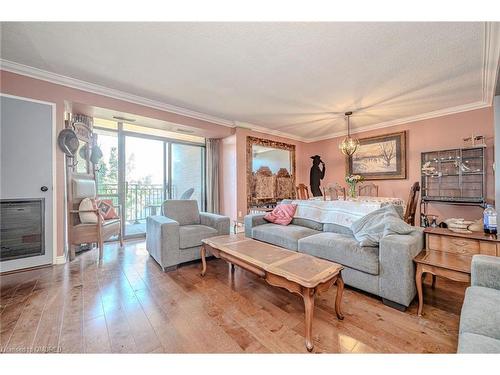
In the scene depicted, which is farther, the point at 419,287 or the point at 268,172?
the point at 268,172

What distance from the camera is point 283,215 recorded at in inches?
131

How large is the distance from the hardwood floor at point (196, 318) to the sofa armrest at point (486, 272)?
44cm

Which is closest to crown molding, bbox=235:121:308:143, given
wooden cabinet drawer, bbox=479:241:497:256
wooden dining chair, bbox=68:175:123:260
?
wooden dining chair, bbox=68:175:123:260

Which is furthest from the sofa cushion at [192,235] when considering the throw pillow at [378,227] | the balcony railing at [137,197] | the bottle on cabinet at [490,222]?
the bottle on cabinet at [490,222]

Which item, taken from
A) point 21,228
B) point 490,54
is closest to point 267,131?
point 490,54

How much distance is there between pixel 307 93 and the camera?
10.7 ft

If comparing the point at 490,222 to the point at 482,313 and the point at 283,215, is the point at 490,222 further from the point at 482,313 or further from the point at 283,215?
the point at 283,215

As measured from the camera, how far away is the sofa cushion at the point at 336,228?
2.71 metres

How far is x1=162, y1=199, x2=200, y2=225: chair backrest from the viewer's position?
311cm

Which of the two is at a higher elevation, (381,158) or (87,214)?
(381,158)

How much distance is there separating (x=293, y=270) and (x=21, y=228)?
10.6 feet
